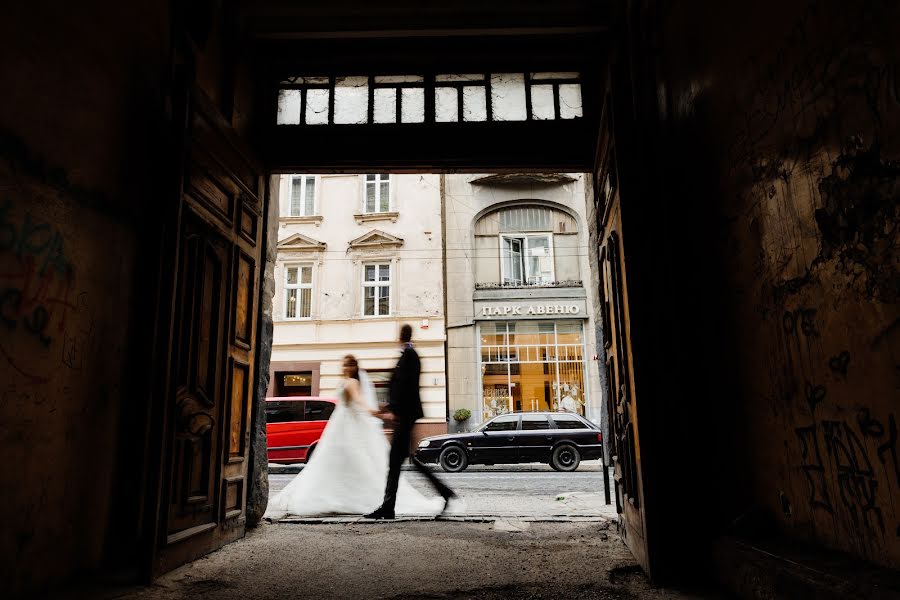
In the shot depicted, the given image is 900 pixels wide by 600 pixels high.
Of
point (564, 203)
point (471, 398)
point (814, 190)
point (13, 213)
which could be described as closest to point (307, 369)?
point (471, 398)

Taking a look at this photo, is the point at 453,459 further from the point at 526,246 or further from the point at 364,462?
the point at 526,246

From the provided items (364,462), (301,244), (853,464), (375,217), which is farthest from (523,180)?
(853,464)

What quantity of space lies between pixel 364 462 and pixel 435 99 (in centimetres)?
380

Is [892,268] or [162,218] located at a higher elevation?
[162,218]

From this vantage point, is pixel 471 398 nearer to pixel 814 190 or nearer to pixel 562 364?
pixel 562 364

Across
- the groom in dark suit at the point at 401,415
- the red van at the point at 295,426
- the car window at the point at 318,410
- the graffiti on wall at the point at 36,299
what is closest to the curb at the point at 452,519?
the groom in dark suit at the point at 401,415

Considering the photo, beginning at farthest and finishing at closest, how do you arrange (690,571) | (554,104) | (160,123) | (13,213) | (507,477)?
(507,477)
(554,104)
(160,123)
(690,571)
(13,213)

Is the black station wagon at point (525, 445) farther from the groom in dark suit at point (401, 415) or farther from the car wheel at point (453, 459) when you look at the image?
the groom in dark suit at point (401, 415)

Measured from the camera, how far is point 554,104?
518cm

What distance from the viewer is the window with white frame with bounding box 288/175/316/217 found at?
56.9 ft

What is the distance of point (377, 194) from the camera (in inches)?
681

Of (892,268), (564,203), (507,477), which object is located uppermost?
(564,203)

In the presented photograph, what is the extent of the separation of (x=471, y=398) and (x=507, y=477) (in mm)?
6379

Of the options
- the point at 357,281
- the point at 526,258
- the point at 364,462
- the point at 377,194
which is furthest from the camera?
the point at 526,258
